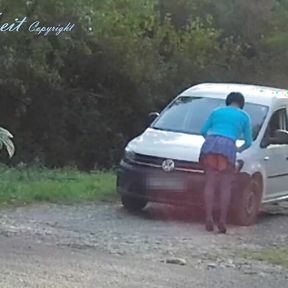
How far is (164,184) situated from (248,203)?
111 cm

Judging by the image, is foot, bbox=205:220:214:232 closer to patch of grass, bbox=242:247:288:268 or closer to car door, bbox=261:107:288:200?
patch of grass, bbox=242:247:288:268

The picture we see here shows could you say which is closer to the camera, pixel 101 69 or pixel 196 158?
pixel 196 158

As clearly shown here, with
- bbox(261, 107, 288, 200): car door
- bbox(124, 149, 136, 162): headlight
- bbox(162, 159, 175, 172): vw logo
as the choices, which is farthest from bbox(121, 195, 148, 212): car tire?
bbox(261, 107, 288, 200): car door

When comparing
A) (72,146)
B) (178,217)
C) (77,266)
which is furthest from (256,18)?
(77,266)

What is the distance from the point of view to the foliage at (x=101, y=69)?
74.0 ft

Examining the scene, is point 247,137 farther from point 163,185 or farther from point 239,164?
point 163,185

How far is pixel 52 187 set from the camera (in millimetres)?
15023

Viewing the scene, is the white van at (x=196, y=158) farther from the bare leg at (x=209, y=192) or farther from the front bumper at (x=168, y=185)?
the bare leg at (x=209, y=192)

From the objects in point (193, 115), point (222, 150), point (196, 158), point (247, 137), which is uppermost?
point (193, 115)

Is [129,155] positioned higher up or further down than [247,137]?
further down

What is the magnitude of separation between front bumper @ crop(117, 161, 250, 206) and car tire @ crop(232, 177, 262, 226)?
11cm

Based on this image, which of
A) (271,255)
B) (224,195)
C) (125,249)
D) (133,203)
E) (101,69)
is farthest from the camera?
(101,69)

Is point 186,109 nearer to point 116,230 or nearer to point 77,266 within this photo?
point 116,230

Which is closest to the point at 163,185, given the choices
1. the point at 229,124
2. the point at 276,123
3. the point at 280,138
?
the point at 229,124
